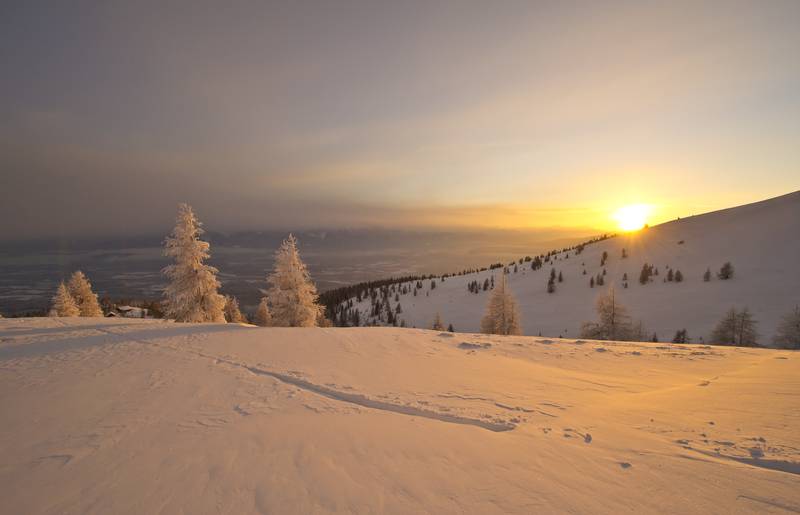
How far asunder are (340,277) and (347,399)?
192522 mm

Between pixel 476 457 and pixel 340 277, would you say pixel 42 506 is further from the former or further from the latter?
pixel 340 277

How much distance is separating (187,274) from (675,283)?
62.6m

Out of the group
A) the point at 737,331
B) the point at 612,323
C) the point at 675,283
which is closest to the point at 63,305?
the point at 612,323

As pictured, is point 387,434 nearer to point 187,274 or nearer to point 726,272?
point 187,274

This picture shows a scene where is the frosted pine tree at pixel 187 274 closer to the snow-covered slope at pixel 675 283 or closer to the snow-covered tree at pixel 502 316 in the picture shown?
the snow-covered tree at pixel 502 316

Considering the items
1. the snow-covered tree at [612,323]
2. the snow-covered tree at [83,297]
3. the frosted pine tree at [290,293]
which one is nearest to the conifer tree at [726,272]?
the snow-covered tree at [612,323]

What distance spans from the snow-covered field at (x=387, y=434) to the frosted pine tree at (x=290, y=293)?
14.3m

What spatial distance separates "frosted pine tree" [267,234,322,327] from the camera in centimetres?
2422

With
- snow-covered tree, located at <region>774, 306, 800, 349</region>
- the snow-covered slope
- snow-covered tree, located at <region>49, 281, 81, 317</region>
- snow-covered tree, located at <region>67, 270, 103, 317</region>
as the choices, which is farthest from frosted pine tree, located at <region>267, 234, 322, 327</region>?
snow-covered tree, located at <region>774, 306, 800, 349</region>

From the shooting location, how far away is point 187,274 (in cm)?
2148

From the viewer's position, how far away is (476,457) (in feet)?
14.3

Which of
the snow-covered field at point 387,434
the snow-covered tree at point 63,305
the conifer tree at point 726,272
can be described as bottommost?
the snow-covered tree at point 63,305

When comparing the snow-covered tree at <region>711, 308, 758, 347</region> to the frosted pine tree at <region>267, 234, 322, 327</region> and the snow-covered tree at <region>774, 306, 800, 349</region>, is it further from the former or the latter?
the frosted pine tree at <region>267, 234, 322, 327</region>

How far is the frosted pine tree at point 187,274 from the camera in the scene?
20.9m
